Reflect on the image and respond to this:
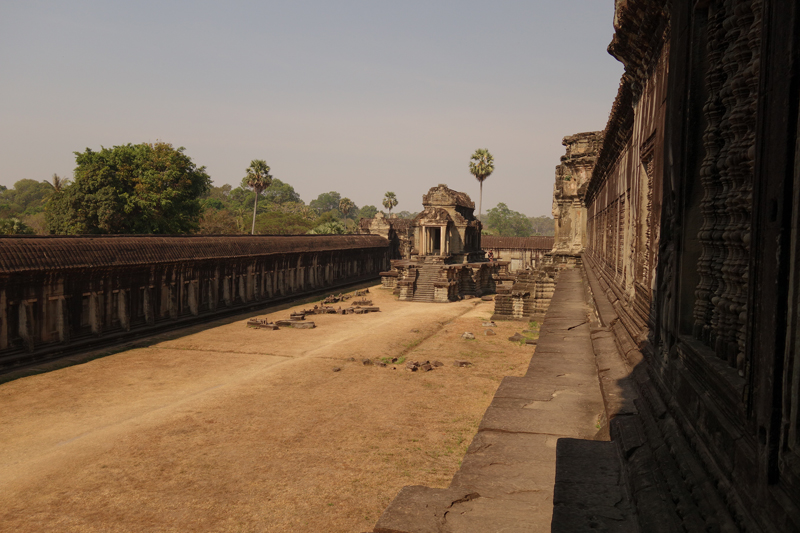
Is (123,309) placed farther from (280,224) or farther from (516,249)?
(280,224)

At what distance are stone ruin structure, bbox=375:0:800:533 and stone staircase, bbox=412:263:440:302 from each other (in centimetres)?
2893

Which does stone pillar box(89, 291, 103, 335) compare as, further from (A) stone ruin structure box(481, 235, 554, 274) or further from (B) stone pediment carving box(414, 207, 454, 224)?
(A) stone ruin structure box(481, 235, 554, 274)

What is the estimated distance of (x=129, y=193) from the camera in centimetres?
3759

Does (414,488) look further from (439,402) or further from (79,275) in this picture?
(79,275)

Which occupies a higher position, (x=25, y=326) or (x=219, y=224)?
(x=219, y=224)

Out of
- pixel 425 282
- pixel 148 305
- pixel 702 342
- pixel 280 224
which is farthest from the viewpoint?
pixel 280 224

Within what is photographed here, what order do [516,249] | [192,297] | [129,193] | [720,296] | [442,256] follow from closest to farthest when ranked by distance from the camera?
[720,296]
[192,297]
[129,193]
[442,256]
[516,249]

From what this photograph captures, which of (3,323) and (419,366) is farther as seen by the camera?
(419,366)

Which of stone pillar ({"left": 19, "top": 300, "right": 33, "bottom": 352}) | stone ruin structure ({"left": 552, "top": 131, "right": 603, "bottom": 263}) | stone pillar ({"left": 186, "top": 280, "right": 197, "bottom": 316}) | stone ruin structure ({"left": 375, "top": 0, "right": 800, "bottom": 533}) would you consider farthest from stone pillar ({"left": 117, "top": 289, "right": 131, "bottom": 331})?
stone ruin structure ({"left": 552, "top": 131, "right": 603, "bottom": 263})

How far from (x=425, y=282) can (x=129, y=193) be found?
68.6ft

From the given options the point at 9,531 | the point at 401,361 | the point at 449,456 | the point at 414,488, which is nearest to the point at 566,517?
the point at 414,488

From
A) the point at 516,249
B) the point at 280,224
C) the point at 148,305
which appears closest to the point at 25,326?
the point at 148,305

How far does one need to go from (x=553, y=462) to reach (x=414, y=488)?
1248 mm

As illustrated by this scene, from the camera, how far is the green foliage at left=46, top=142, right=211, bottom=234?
35562 mm
